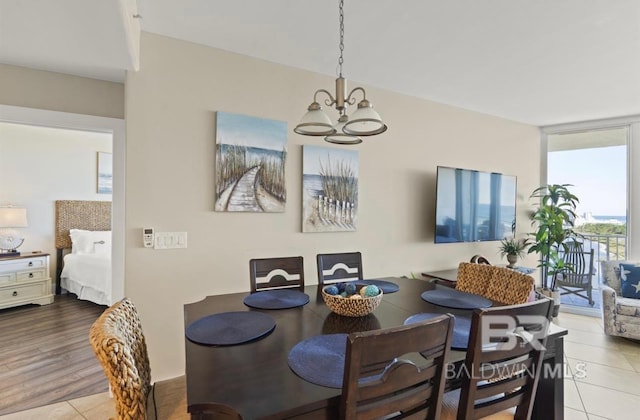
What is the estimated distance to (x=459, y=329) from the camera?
1438 millimetres

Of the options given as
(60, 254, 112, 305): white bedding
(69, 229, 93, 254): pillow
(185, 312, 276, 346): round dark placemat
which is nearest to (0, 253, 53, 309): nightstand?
(60, 254, 112, 305): white bedding

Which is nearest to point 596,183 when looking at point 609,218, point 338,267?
point 609,218

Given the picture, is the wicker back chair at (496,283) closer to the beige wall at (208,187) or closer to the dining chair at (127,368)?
the beige wall at (208,187)

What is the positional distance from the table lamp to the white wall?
23 centimetres

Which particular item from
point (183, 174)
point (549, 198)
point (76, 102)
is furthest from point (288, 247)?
point (549, 198)

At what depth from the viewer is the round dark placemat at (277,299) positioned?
1764 millimetres

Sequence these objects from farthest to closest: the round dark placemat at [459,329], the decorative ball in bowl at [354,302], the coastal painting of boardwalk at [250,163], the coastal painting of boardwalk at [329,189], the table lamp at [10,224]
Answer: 1. the table lamp at [10,224]
2. the coastal painting of boardwalk at [329,189]
3. the coastal painting of boardwalk at [250,163]
4. the decorative ball in bowl at [354,302]
5. the round dark placemat at [459,329]

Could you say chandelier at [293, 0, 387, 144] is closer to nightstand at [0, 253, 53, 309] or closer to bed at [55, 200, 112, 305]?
bed at [55, 200, 112, 305]

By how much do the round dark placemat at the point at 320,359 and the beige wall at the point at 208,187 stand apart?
4.95ft

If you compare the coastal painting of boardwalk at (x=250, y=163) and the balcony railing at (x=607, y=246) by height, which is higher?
the coastal painting of boardwalk at (x=250, y=163)

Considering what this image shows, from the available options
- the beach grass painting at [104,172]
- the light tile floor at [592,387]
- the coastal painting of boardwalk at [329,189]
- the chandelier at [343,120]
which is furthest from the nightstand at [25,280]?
the chandelier at [343,120]

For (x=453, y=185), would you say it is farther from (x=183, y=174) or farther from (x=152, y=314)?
(x=152, y=314)

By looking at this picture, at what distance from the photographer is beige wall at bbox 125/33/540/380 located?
2328 mm

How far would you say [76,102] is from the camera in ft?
8.32
